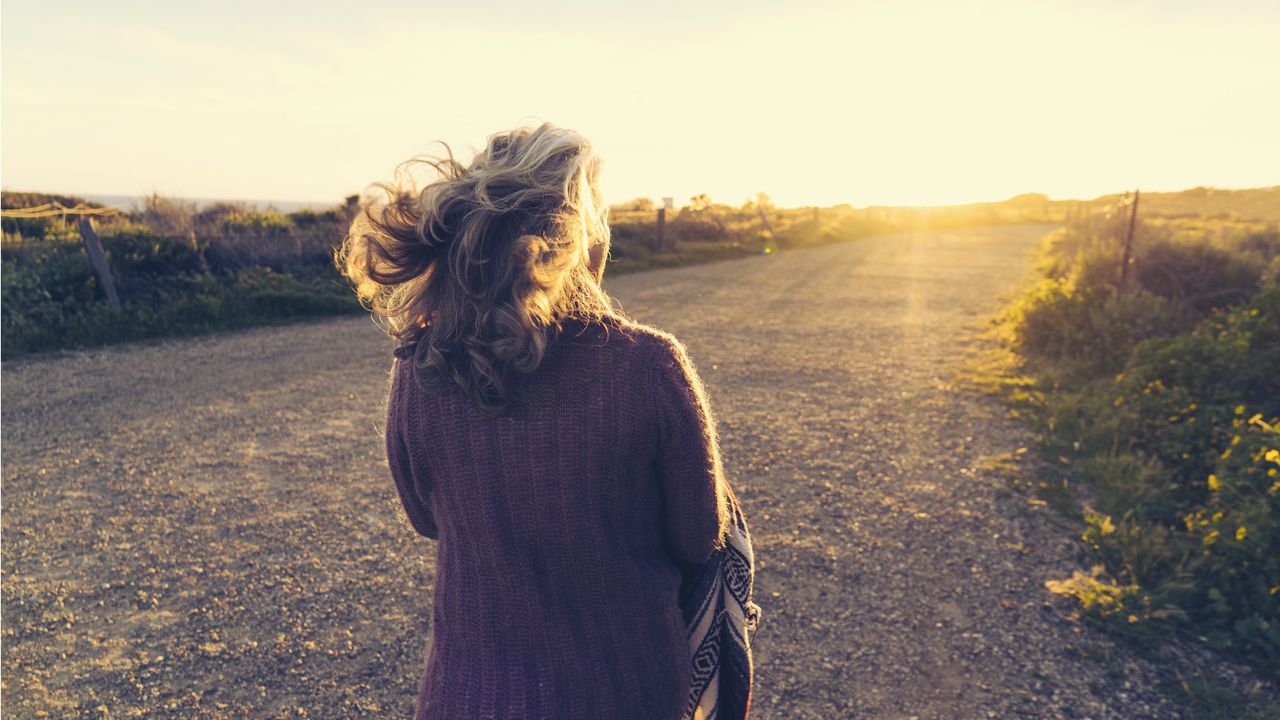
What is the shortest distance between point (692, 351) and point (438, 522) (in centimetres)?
760

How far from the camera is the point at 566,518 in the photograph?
130 cm

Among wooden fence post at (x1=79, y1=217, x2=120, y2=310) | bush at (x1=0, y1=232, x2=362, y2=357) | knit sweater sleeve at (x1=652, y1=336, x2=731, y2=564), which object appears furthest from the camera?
wooden fence post at (x1=79, y1=217, x2=120, y2=310)

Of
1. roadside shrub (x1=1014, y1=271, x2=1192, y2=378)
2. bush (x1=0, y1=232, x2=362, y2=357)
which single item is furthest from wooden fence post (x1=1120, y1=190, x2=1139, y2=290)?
bush (x1=0, y1=232, x2=362, y2=357)

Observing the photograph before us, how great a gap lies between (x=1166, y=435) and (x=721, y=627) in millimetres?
5032

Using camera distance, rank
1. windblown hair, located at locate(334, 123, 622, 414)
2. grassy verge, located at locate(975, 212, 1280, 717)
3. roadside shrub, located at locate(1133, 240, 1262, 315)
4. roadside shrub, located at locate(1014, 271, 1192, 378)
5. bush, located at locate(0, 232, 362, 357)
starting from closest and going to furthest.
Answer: windblown hair, located at locate(334, 123, 622, 414) → grassy verge, located at locate(975, 212, 1280, 717) → roadside shrub, located at locate(1014, 271, 1192, 378) → roadside shrub, located at locate(1133, 240, 1262, 315) → bush, located at locate(0, 232, 362, 357)

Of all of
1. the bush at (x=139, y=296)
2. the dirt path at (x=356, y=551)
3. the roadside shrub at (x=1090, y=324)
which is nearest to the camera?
the dirt path at (x=356, y=551)

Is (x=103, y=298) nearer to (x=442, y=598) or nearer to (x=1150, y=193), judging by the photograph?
(x=442, y=598)

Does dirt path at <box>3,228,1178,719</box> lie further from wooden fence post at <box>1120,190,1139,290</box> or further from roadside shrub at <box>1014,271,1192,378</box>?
wooden fence post at <box>1120,190,1139,290</box>

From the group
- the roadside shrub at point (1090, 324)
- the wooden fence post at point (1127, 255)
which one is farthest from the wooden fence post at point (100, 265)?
the wooden fence post at point (1127, 255)

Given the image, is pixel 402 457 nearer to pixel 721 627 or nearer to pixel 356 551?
pixel 721 627

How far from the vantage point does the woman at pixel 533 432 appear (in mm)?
1216

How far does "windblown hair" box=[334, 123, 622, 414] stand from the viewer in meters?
1.20

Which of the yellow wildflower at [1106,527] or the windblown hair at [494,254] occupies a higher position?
the windblown hair at [494,254]

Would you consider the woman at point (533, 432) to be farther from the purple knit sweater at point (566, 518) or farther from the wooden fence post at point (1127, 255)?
the wooden fence post at point (1127, 255)
